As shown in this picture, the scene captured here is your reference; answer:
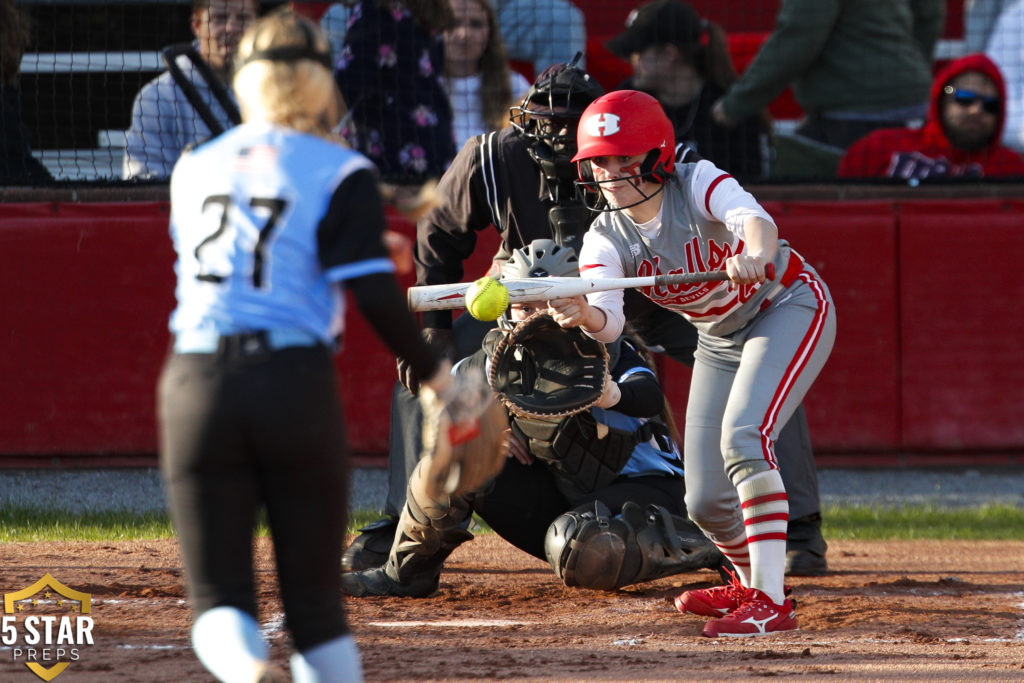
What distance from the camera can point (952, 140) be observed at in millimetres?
7797

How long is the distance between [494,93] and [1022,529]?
361 cm

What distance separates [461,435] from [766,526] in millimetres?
1772

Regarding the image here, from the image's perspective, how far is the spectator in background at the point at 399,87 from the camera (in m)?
7.45

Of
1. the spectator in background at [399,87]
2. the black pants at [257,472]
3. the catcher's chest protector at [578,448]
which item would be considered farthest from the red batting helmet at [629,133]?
the spectator in background at [399,87]

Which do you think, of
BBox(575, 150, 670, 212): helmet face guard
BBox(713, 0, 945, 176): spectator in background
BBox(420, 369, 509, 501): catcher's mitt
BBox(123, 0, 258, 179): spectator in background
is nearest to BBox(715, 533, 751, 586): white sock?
BBox(575, 150, 670, 212): helmet face guard

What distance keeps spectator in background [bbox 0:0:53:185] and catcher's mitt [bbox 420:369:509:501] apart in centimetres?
508

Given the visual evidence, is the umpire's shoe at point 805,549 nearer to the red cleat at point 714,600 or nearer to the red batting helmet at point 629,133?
the red cleat at point 714,600

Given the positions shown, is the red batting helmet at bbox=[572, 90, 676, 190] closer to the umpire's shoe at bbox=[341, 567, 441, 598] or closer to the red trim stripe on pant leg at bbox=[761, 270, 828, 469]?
the red trim stripe on pant leg at bbox=[761, 270, 828, 469]

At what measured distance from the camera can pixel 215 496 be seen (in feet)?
8.93

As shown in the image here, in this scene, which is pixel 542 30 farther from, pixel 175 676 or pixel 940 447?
pixel 175 676

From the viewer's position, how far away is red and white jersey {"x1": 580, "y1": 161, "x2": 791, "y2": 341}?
4523 mm

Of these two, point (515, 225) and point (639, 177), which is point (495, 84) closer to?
point (515, 225)

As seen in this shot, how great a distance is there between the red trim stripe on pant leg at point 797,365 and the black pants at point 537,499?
75cm

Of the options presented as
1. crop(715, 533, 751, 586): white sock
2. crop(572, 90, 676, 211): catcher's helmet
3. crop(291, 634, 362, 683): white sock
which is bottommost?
crop(715, 533, 751, 586): white sock
